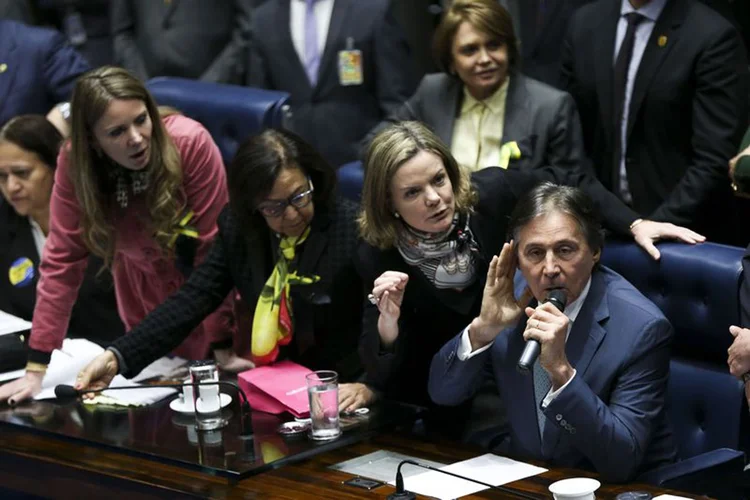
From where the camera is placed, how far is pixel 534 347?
2.67 m

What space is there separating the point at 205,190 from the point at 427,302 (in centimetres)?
84

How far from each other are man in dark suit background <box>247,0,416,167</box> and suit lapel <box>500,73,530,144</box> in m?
0.73

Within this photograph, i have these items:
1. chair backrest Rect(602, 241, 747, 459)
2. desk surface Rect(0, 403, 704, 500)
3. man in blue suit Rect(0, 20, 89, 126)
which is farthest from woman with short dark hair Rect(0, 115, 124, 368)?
chair backrest Rect(602, 241, 747, 459)

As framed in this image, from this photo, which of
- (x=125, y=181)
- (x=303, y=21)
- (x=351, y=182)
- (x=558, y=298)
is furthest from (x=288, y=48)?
(x=558, y=298)

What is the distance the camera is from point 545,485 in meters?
2.79

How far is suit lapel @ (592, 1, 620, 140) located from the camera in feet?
12.8

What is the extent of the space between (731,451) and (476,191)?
0.82m

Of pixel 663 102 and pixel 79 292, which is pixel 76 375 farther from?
pixel 663 102

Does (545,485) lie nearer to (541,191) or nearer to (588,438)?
(588,438)

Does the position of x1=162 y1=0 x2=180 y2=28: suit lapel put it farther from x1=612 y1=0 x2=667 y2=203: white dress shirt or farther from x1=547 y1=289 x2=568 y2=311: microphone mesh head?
x1=547 y1=289 x2=568 y2=311: microphone mesh head

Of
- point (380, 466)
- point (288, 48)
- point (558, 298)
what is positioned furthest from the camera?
point (288, 48)

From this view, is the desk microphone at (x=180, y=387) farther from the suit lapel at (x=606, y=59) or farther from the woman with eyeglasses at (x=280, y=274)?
the suit lapel at (x=606, y=59)

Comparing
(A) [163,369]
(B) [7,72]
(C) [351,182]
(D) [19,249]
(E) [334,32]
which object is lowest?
(A) [163,369]

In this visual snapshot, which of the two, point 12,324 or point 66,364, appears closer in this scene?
point 66,364
